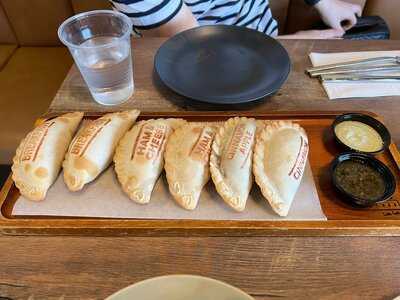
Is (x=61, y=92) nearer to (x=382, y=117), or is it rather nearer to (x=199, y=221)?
(x=199, y=221)

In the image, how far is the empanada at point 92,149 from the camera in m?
0.66

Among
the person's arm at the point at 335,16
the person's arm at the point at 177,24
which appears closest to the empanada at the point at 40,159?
the person's arm at the point at 177,24

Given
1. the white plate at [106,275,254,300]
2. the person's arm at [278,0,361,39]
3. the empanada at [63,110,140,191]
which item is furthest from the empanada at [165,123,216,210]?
the person's arm at [278,0,361,39]

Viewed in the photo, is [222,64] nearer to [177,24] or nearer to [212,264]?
[177,24]

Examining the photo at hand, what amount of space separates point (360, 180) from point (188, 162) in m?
0.33

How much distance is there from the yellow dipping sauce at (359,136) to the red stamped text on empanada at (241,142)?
0.21 m

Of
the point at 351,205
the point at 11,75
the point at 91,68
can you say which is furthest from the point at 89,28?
the point at 11,75

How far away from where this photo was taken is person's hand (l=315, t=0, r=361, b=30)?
1.38 metres

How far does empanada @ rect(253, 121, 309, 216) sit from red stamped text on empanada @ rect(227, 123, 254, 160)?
0.02 metres

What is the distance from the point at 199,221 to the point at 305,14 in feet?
4.33

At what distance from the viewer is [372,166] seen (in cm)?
70

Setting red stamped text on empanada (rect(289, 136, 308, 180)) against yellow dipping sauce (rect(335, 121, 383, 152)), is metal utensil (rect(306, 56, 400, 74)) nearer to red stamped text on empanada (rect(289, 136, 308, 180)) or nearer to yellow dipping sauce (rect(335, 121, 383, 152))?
yellow dipping sauce (rect(335, 121, 383, 152))

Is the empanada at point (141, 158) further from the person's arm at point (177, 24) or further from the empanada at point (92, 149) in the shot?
the person's arm at point (177, 24)

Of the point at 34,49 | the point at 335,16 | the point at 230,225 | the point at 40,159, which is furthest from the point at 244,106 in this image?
the point at 34,49
